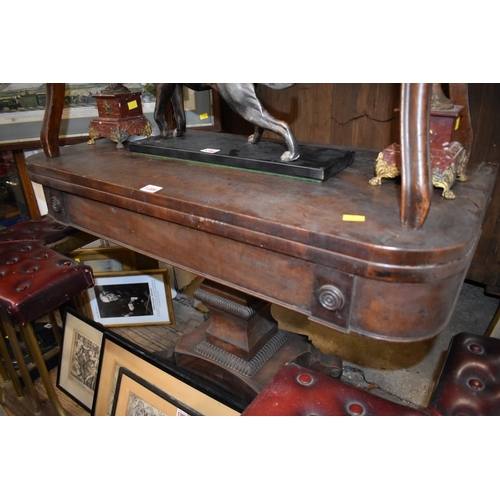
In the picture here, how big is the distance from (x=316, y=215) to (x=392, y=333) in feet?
1.05

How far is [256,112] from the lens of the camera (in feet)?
4.12

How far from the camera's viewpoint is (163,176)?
50.8 inches

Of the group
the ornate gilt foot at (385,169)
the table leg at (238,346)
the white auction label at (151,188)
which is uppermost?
the ornate gilt foot at (385,169)

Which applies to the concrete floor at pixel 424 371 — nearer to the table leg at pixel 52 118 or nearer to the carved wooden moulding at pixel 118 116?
the carved wooden moulding at pixel 118 116

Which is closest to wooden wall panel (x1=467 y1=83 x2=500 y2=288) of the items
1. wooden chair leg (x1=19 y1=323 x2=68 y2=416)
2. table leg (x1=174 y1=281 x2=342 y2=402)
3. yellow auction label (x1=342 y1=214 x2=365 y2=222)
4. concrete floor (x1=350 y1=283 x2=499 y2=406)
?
concrete floor (x1=350 y1=283 x2=499 y2=406)

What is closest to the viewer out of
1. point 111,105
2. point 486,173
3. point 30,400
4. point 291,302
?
point 291,302

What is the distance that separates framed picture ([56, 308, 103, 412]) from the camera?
1.89m

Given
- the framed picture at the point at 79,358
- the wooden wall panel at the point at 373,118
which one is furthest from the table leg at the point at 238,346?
the wooden wall panel at the point at 373,118

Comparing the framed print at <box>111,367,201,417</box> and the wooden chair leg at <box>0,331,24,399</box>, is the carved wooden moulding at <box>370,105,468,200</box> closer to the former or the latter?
the framed print at <box>111,367,201,417</box>

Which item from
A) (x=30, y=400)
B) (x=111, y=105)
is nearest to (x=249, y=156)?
(x=111, y=105)

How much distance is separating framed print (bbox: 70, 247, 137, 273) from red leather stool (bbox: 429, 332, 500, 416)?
1828 millimetres

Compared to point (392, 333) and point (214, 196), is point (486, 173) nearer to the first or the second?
point (392, 333)

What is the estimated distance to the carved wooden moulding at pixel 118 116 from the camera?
1.70 metres

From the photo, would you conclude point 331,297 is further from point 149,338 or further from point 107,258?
point 107,258
